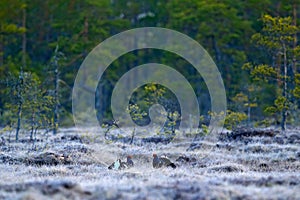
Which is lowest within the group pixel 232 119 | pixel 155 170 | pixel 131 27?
pixel 155 170

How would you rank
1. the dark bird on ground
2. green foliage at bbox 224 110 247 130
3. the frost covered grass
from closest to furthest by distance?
1. the frost covered grass
2. the dark bird on ground
3. green foliage at bbox 224 110 247 130

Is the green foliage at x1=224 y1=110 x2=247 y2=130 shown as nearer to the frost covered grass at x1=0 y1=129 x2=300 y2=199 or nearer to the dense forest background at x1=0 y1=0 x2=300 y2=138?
the frost covered grass at x1=0 y1=129 x2=300 y2=199

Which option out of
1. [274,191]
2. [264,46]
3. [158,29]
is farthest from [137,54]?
[274,191]

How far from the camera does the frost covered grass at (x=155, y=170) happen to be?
10156 mm

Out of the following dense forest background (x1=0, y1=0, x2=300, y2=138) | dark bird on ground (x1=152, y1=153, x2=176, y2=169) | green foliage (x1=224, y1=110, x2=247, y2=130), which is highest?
dense forest background (x1=0, y1=0, x2=300, y2=138)

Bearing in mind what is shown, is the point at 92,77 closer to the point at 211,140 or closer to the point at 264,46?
the point at 264,46

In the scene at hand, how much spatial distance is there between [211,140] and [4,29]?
21.7 m

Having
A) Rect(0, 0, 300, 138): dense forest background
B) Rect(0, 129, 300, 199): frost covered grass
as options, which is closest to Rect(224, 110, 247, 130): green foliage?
Rect(0, 129, 300, 199): frost covered grass

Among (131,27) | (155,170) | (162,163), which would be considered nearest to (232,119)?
(162,163)

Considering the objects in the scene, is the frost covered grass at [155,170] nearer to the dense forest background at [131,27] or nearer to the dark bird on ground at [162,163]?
the dark bird on ground at [162,163]

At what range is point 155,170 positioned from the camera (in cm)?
1512

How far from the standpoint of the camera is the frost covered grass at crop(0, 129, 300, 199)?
1016cm

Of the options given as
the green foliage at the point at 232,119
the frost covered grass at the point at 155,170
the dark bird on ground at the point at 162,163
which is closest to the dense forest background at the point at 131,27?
the green foliage at the point at 232,119

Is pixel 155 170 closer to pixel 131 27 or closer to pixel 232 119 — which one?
pixel 232 119
